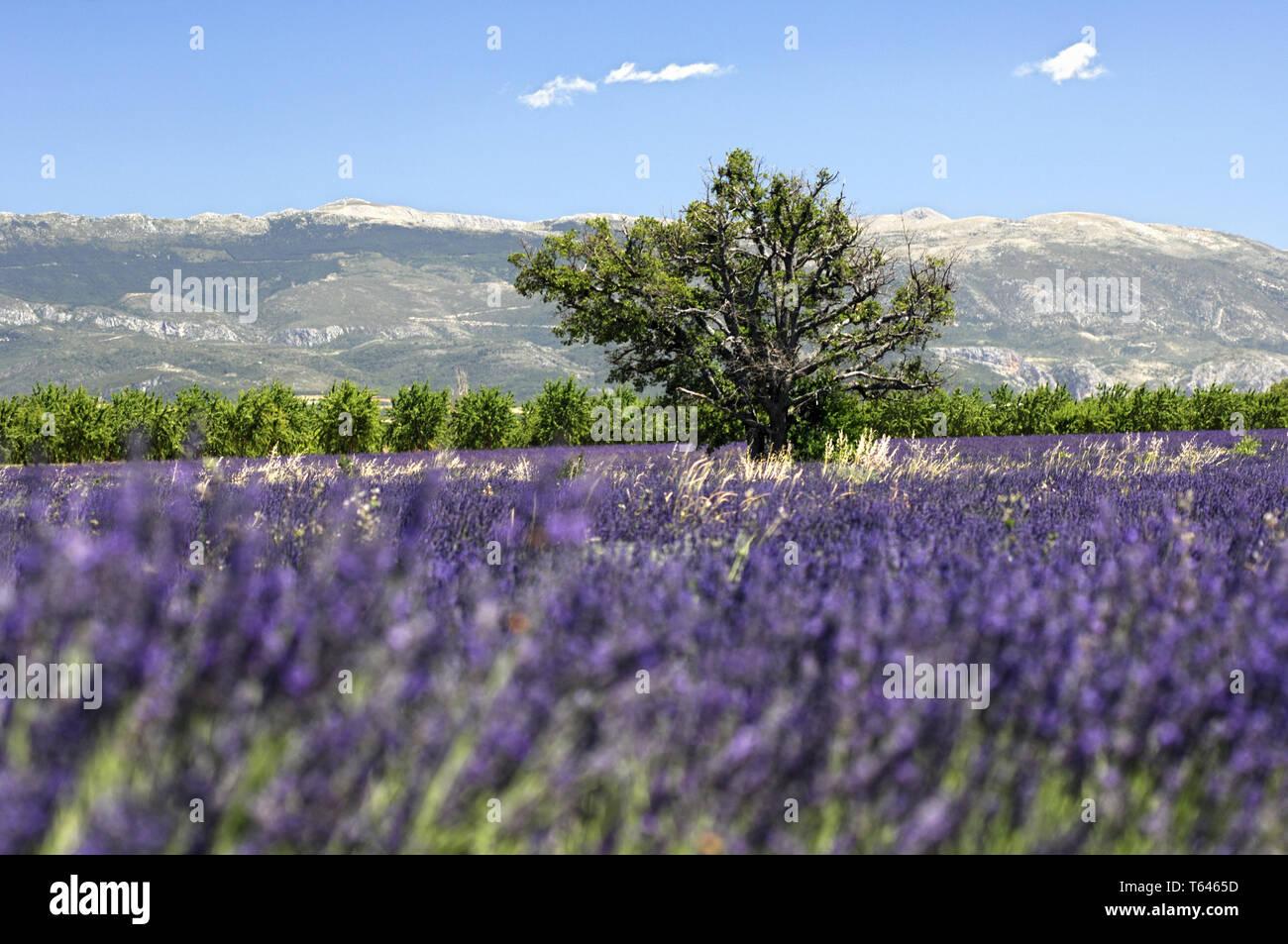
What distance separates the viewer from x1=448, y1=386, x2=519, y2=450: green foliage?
A: 2850cm

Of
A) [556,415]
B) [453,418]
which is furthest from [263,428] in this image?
[556,415]

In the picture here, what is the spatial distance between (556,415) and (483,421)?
2.50 m

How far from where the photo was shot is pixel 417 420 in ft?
94.1

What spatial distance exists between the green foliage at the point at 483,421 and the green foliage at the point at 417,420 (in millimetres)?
481

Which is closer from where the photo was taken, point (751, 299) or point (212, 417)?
point (751, 299)

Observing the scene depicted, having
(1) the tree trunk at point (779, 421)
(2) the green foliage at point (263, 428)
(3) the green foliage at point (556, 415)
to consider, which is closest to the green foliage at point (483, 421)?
(3) the green foliage at point (556, 415)

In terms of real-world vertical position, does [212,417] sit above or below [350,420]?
above

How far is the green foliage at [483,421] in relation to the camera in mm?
28500

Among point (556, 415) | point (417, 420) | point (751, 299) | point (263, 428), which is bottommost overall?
point (263, 428)

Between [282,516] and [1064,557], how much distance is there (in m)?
3.49

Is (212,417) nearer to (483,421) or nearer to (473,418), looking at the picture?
(473,418)

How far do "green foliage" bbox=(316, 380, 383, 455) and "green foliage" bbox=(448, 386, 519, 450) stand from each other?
259 cm

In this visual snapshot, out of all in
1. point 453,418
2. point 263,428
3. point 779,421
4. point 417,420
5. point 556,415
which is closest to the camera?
point 779,421
